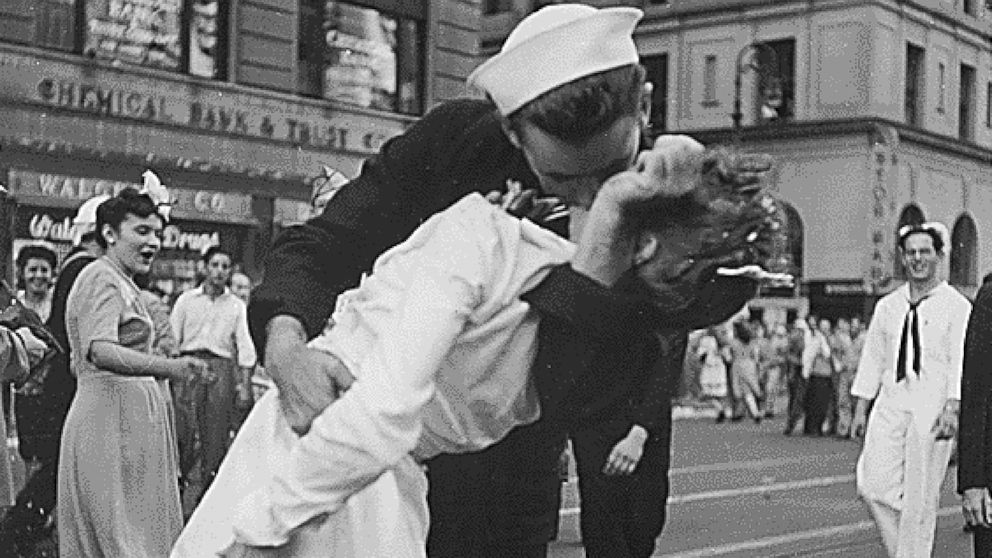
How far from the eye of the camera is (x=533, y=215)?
2660mm

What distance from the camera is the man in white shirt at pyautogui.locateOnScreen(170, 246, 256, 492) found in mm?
12469

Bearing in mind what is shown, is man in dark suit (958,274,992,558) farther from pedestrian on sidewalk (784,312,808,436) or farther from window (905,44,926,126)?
window (905,44,926,126)

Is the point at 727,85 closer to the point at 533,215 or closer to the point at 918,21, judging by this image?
the point at 918,21

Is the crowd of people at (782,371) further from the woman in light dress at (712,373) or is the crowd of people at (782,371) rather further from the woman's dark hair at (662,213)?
the woman's dark hair at (662,213)

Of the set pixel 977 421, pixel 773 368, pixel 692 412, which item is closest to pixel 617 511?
pixel 977 421

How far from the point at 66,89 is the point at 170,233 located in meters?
2.59

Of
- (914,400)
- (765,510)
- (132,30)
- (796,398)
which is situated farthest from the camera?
(796,398)

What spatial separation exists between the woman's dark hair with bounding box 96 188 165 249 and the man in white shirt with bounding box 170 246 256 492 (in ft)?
17.3

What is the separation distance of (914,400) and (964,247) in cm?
3713

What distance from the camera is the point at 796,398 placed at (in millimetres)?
23234

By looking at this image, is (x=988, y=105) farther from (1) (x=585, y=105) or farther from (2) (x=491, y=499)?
(1) (x=585, y=105)

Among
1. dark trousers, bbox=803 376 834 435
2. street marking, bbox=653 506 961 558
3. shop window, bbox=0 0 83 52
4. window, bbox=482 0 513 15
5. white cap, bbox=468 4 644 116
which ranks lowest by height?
street marking, bbox=653 506 961 558

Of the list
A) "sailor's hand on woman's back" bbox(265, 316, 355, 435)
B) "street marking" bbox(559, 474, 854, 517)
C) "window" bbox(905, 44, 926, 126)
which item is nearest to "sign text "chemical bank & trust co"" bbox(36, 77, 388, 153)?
"street marking" bbox(559, 474, 854, 517)

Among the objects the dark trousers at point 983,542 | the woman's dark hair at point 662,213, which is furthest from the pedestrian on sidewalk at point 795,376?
the woman's dark hair at point 662,213
